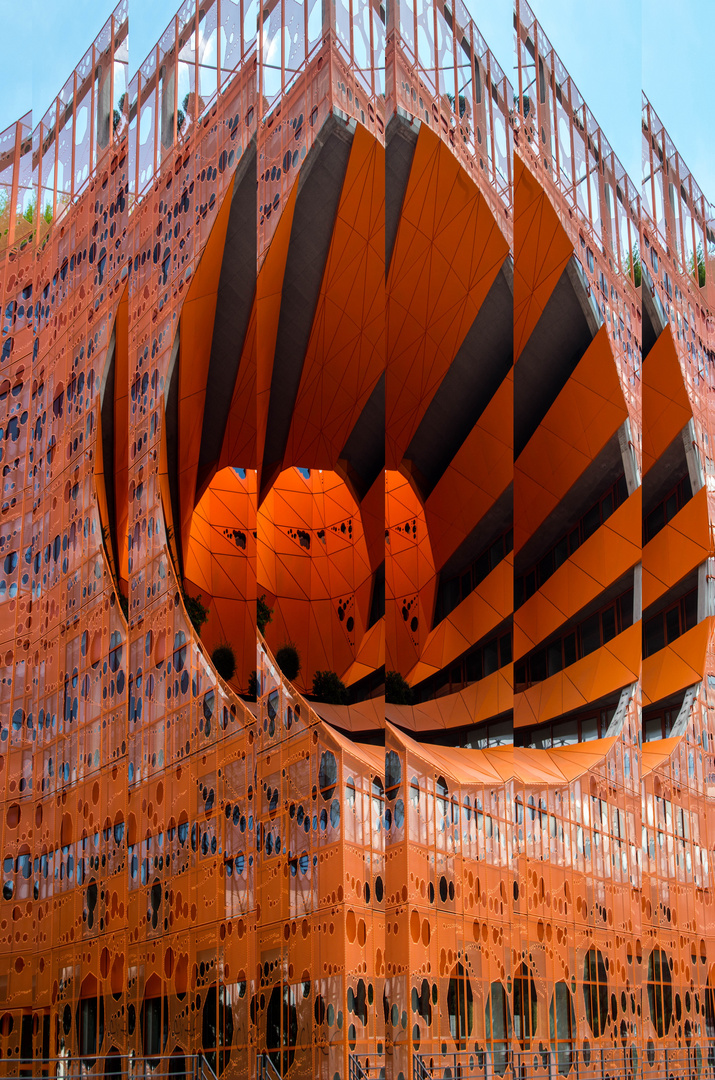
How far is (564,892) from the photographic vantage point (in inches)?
208

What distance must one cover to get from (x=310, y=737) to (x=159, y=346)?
2.66 m

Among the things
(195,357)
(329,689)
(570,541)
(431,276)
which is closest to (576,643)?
(570,541)

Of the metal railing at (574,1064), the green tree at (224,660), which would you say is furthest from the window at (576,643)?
the metal railing at (574,1064)

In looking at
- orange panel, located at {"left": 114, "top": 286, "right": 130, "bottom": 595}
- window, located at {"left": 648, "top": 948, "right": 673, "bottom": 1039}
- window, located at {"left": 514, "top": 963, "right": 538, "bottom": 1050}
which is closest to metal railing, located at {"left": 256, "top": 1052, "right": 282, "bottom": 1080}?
window, located at {"left": 514, "top": 963, "right": 538, "bottom": 1050}

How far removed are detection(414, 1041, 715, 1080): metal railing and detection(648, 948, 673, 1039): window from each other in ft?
0.37

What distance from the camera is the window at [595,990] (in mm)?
5164

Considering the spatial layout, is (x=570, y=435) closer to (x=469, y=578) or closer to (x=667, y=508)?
(x=667, y=508)

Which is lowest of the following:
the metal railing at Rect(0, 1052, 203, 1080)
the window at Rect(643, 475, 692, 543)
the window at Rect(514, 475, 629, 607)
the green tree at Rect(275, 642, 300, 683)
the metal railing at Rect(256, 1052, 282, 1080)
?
the metal railing at Rect(0, 1052, 203, 1080)

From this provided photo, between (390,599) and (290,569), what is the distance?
0.68 metres

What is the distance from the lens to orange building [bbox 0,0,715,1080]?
4996 millimetres

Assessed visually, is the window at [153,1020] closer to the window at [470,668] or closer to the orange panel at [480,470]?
the window at [470,668]

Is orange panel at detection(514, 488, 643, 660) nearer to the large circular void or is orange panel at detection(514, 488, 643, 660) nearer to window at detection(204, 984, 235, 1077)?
the large circular void

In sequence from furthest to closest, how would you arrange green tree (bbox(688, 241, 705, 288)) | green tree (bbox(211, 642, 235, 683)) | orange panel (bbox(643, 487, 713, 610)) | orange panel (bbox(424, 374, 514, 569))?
green tree (bbox(688, 241, 705, 288)) → orange panel (bbox(643, 487, 713, 610)) → green tree (bbox(211, 642, 235, 683)) → orange panel (bbox(424, 374, 514, 569))

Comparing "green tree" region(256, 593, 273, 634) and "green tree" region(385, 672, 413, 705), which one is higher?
"green tree" region(256, 593, 273, 634)
